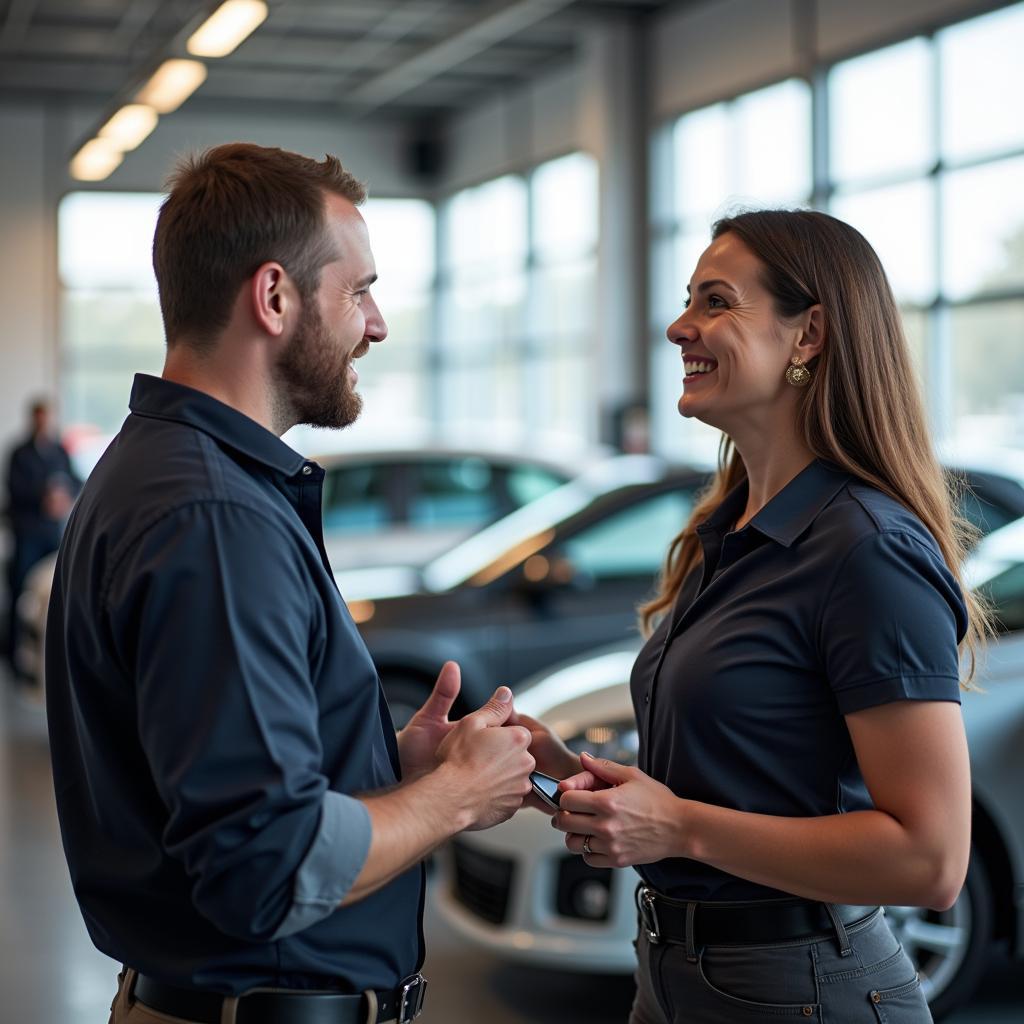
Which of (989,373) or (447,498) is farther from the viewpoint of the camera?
(989,373)

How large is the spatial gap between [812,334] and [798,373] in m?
0.06

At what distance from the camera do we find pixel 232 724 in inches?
58.4

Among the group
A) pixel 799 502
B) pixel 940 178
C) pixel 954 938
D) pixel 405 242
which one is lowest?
pixel 954 938

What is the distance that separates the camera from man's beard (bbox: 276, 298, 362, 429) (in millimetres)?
1771

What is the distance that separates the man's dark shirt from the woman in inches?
14.8

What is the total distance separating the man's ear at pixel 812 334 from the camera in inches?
81.9

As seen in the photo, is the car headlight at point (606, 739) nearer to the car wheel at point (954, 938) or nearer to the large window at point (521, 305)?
the car wheel at point (954, 938)

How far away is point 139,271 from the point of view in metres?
18.6

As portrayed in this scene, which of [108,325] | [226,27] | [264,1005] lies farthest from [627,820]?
[108,325]

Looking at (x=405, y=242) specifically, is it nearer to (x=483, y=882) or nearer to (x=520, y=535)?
(x=520, y=535)

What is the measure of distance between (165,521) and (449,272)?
18708mm

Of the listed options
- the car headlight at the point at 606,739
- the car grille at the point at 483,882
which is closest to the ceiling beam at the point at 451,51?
the car headlight at the point at 606,739

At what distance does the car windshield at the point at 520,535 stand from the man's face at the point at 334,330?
383 cm

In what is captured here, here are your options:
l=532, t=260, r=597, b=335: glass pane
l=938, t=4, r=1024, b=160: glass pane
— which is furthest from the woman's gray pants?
l=532, t=260, r=597, b=335: glass pane
